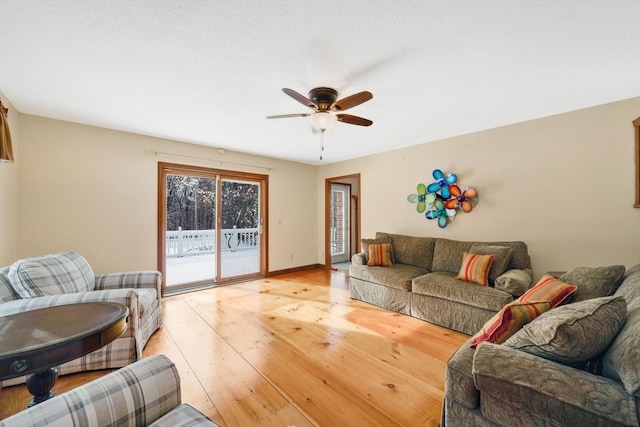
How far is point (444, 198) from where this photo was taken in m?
3.87

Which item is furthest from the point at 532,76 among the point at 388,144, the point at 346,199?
the point at 346,199

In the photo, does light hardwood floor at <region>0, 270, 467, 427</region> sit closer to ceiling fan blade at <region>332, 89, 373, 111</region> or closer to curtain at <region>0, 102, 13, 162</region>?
curtain at <region>0, 102, 13, 162</region>

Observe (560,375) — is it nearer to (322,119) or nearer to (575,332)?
(575,332)

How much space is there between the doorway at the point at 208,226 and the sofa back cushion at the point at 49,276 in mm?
1532

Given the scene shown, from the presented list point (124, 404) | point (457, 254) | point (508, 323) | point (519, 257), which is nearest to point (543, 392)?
point (508, 323)

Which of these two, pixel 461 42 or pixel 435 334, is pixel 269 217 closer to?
pixel 435 334

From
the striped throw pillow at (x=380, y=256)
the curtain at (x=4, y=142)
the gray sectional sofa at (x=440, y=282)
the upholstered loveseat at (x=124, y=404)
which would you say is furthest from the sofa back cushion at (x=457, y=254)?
the curtain at (x=4, y=142)

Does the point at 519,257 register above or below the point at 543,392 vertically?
above

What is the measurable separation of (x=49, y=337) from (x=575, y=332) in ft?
7.79

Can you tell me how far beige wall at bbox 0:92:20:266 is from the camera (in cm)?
260

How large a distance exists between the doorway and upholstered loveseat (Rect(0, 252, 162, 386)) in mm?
1617

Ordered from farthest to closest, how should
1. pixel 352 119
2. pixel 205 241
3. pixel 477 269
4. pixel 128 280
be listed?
1. pixel 205 241
2. pixel 477 269
3. pixel 128 280
4. pixel 352 119

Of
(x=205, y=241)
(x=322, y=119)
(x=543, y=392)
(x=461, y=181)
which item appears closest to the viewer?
(x=543, y=392)

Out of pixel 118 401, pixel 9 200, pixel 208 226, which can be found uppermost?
pixel 9 200
